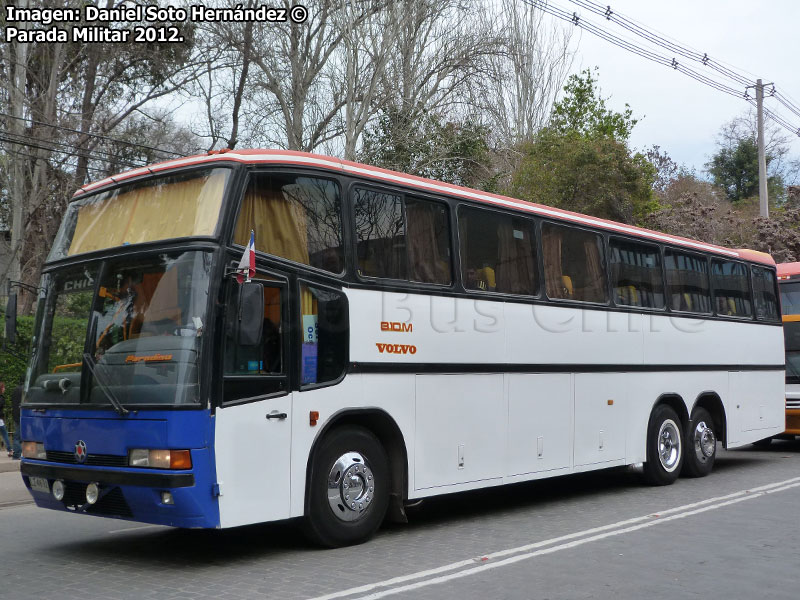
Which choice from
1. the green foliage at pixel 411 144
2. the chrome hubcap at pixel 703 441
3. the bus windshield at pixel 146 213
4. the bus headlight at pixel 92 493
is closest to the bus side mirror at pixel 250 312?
the bus windshield at pixel 146 213

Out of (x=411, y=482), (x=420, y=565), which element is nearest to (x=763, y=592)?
(x=420, y=565)

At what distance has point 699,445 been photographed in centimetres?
1376

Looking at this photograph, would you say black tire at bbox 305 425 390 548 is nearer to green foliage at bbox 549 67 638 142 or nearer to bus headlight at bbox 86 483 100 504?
bus headlight at bbox 86 483 100 504

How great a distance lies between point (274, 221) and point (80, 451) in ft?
8.11

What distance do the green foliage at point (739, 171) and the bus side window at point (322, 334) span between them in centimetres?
5788

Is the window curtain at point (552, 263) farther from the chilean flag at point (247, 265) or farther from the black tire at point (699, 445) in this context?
the chilean flag at point (247, 265)

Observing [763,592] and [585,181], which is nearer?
[763,592]

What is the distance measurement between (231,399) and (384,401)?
1797 mm

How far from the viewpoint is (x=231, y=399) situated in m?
7.31

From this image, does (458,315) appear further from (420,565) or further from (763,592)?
(763,592)

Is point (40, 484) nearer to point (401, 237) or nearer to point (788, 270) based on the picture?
point (401, 237)

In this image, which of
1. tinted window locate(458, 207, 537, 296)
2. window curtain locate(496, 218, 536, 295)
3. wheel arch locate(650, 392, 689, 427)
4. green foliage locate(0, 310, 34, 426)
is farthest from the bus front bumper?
green foliage locate(0, 310, 34, 426)

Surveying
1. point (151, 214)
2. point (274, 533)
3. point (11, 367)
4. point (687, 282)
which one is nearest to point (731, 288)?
point (687, 282)

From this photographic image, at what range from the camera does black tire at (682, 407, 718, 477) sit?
13477 mm
